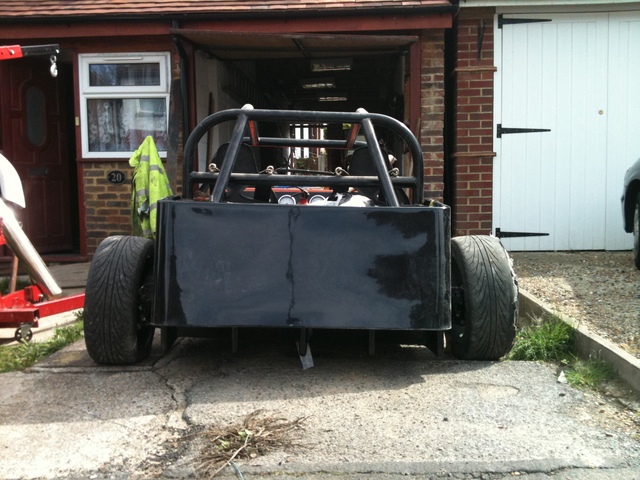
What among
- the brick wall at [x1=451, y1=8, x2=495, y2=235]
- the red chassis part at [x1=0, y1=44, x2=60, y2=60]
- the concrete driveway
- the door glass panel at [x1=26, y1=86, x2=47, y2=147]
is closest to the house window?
the door glass panel at [x1=26, y1=86, x2=47, y2=147]

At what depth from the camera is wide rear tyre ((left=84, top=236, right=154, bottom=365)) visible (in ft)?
12.7

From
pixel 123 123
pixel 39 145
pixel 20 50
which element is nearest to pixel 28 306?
pixel 20 50

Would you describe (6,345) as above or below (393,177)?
below

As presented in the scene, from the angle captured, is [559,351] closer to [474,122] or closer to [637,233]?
[637,233]

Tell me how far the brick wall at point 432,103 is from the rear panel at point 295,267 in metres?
4.64

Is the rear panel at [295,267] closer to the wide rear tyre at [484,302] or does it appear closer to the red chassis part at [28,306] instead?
the wide rear tyre at [484,302]

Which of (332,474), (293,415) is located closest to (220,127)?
(293,415)

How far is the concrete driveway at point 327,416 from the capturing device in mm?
2750

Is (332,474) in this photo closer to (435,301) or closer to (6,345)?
(435,301)

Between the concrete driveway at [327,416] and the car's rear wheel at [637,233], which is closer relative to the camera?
the concrete driveway at [327,416]

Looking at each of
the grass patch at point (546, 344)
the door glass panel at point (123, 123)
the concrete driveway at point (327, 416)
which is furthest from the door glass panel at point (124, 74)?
the grass patch at point (546, 344)

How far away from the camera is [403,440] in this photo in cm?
299

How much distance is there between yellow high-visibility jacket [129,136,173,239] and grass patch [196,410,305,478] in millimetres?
4259

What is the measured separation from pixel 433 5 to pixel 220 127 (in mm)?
3358
